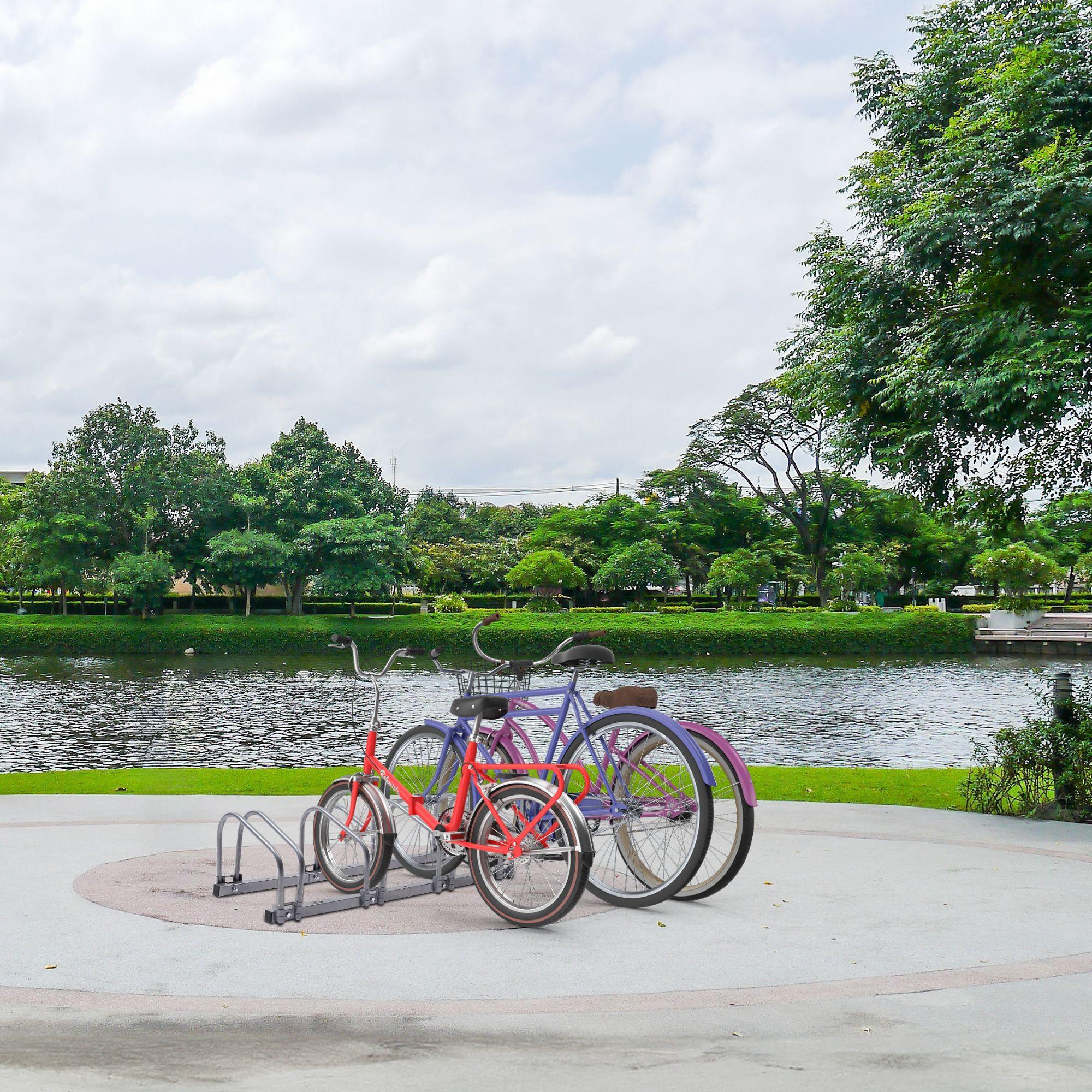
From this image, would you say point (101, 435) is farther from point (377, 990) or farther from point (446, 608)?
point (377, 990)

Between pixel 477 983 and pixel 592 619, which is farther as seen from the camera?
pixel 592 619

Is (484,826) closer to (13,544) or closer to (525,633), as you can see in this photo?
(525,633)

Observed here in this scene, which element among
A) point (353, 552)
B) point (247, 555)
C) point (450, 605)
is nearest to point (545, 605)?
point (450, 605)

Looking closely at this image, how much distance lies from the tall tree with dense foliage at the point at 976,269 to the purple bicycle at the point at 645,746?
4156 mm

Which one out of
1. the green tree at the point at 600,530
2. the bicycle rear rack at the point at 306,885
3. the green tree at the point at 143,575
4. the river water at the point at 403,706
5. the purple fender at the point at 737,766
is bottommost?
the river water at the point at 403,706

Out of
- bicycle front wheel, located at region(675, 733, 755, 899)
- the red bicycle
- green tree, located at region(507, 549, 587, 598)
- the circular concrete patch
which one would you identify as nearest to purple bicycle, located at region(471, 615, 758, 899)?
bicycle front wheel, located at region(675, 733, 755, 899)

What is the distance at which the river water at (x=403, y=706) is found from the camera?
1711cm

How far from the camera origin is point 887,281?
30.8ft

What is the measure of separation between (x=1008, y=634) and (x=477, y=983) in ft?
136

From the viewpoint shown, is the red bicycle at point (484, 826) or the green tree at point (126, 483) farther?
the green tree at point (126, 483)

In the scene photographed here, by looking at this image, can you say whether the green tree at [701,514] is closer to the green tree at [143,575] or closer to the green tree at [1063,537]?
the green tree at [1063,537]

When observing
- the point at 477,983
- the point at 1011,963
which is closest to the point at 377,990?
the point at 477,983

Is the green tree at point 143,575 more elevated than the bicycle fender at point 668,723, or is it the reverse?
the green tree at point 143,575

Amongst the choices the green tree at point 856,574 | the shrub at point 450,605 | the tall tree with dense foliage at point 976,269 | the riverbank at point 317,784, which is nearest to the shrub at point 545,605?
the shrub at point 450,605
